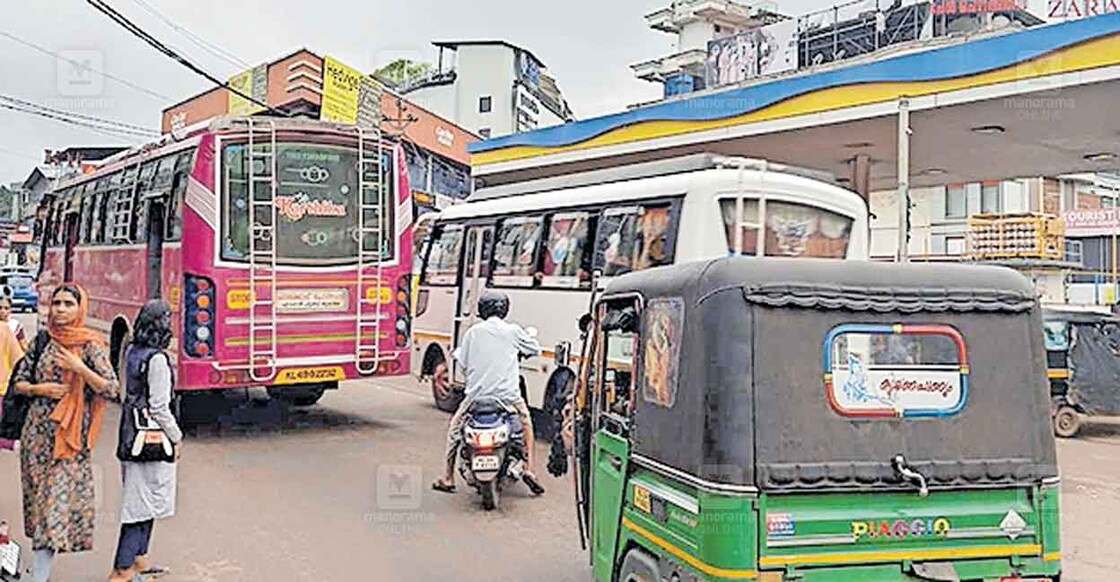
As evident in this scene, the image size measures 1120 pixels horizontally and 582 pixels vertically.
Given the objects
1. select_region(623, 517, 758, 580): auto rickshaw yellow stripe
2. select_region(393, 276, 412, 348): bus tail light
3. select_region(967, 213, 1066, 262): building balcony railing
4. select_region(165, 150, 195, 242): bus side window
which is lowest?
select_region(623, 517, 758, 580): auto rickshaw yellow stripe

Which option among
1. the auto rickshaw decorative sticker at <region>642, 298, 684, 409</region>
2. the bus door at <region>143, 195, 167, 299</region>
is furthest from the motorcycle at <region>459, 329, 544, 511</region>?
the bus door at <region>143, 195, 167, 299</region>

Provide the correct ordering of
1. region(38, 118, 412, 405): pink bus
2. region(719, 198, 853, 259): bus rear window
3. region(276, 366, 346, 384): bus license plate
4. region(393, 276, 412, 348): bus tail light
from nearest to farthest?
region(719, 198, 853, 259): bus rear window → region(38, 118, 412, 405): pink bus → region(276, 366, 346, 384): bus license plate → region(393, 276, 412, 348): bus tail light

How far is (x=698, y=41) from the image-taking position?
66.8 m

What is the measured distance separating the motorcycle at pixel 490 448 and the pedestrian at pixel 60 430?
291cm

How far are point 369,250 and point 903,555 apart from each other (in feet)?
27.6

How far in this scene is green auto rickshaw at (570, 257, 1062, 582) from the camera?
4.02m

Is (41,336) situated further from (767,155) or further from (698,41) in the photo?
(698,41)

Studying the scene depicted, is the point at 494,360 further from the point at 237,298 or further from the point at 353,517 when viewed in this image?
the point at 237,298

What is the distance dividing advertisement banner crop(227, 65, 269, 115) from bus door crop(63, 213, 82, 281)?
1973cm

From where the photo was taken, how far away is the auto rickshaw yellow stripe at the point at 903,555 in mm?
3959

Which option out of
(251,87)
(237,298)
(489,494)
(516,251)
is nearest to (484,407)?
(489,494)

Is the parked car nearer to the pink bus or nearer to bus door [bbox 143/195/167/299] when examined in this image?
the pink bus

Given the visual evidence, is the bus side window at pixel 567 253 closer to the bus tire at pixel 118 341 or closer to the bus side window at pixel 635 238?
the bus side window at pixel 635 238

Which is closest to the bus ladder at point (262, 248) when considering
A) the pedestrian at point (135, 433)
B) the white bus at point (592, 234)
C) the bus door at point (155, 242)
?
the bus door at point (155, 242)
